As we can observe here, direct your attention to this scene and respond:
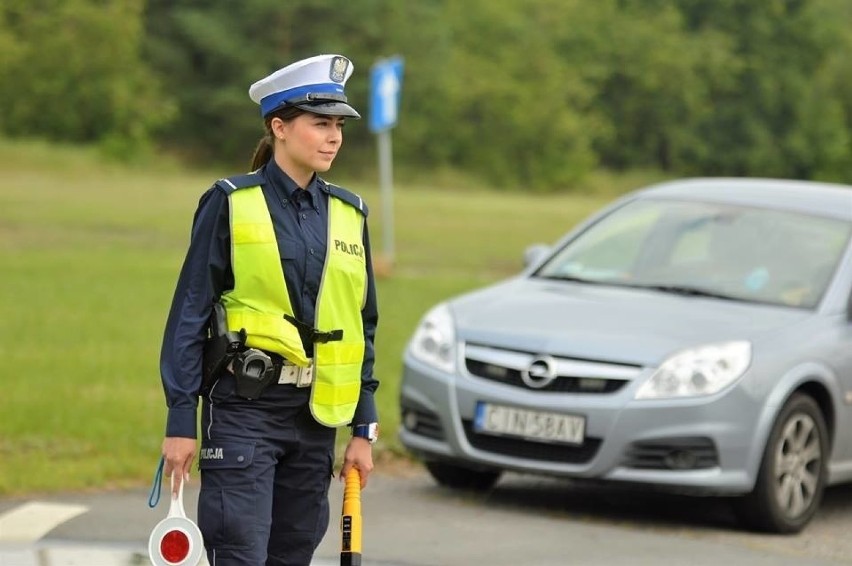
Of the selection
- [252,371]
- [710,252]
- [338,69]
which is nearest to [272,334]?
[252,371]

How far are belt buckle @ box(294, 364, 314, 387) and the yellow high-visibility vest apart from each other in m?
0.02

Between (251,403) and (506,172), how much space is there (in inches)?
3139

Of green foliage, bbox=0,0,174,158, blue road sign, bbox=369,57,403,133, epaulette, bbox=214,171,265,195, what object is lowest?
epaulette, bbox=214,171,265,195

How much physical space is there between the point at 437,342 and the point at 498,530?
1.04 meters

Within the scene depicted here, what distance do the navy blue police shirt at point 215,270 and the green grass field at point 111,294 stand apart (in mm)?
3868

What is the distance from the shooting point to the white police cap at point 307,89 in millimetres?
4922

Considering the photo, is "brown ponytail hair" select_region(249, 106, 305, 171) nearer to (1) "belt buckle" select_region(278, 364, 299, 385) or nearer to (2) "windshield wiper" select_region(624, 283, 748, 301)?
(1) "belt buckle" select_region(278, 364, 299, 385)

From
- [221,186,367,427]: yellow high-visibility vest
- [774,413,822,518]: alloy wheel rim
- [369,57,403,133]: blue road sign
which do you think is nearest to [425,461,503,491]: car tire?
[774,413,822,518]: alloy wheel rim

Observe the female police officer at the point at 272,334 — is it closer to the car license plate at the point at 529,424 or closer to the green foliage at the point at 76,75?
the car license plate at the point at 529,424

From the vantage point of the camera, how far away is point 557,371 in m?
8.19

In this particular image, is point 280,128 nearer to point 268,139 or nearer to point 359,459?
point 268,139

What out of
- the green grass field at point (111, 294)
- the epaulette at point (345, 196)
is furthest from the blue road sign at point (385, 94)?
the epaulette at point (345, 196)

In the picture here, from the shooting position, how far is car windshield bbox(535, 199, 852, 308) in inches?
354

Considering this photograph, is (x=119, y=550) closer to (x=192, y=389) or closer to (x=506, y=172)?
(x=192, y=389)
